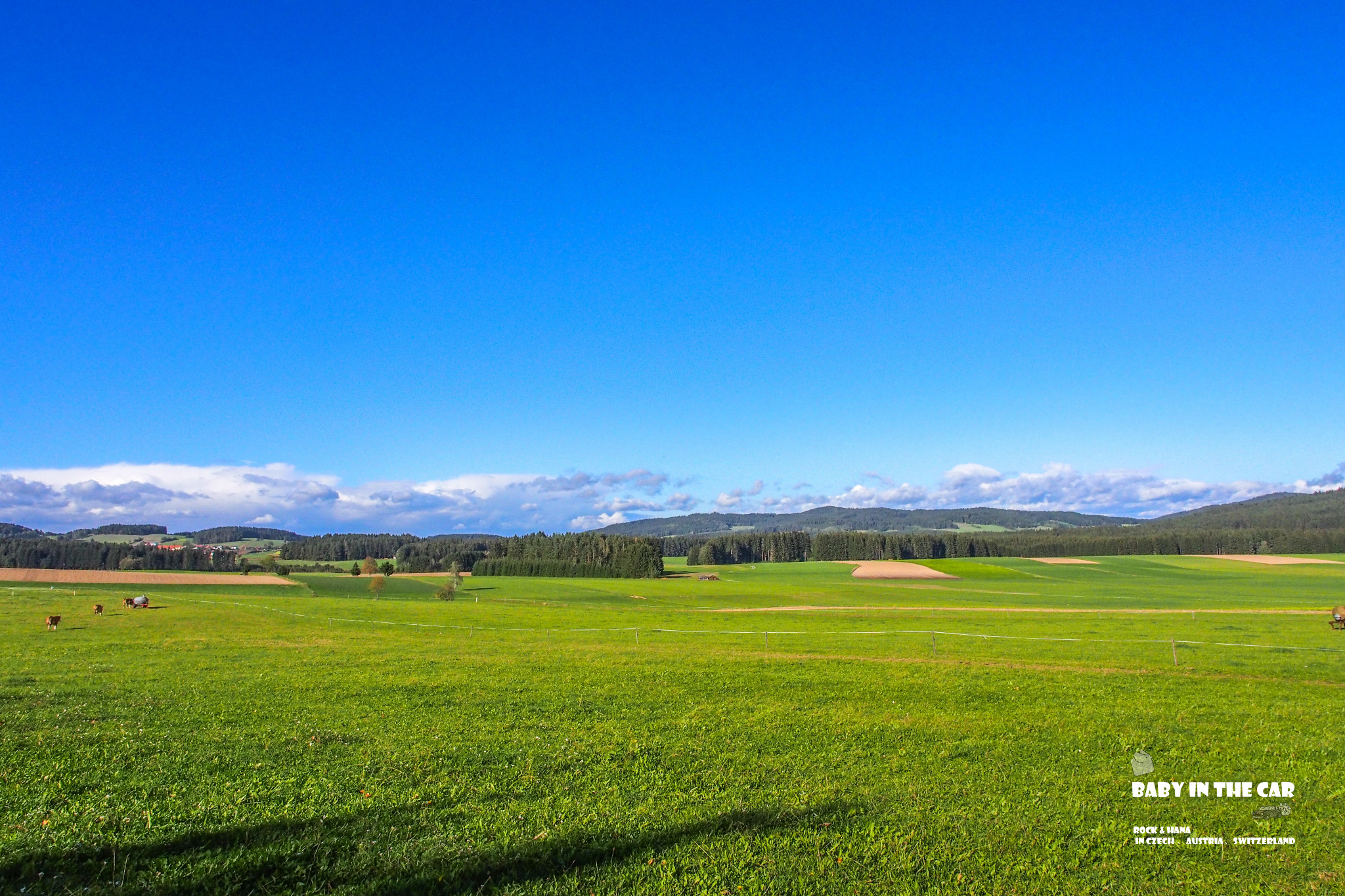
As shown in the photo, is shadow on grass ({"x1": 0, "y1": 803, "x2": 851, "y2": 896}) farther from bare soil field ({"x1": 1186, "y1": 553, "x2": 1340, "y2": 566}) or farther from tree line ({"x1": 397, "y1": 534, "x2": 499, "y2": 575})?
tree line ({"x1": 397, "y1": 534, "x2": 499, "y2": 575})

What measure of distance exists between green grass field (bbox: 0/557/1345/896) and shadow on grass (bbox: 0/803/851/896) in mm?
40

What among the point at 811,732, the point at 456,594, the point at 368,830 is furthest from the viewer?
the point at 456,594

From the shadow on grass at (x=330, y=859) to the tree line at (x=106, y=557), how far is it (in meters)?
174

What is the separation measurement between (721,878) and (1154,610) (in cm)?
6849

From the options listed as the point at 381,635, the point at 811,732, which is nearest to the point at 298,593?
the point at 381,635

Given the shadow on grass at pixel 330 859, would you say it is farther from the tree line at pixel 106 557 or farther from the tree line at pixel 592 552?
the tree line at pixel 106 557

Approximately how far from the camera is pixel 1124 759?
14.3 m

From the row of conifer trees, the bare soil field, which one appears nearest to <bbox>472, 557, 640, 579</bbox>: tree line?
the row of conifer trees

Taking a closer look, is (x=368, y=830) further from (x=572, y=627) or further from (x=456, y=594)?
(x=456, y=594)

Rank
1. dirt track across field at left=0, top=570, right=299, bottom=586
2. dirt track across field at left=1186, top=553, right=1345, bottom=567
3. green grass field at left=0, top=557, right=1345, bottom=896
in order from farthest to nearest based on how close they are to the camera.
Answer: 1. dirt track across field at left=1186, top=553, right=1345, bottom=567
2. dirt track across field at left=0, top=570, right=299, bottom=586
3. green grass field at left=0, top=557, right=1345, bottom=896

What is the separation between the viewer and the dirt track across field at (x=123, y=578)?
10288 cm

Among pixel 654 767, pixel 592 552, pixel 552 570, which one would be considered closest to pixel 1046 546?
pixel 592 552

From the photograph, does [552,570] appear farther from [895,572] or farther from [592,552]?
[895,572]

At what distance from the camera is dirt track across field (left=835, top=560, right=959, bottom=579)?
116 m
